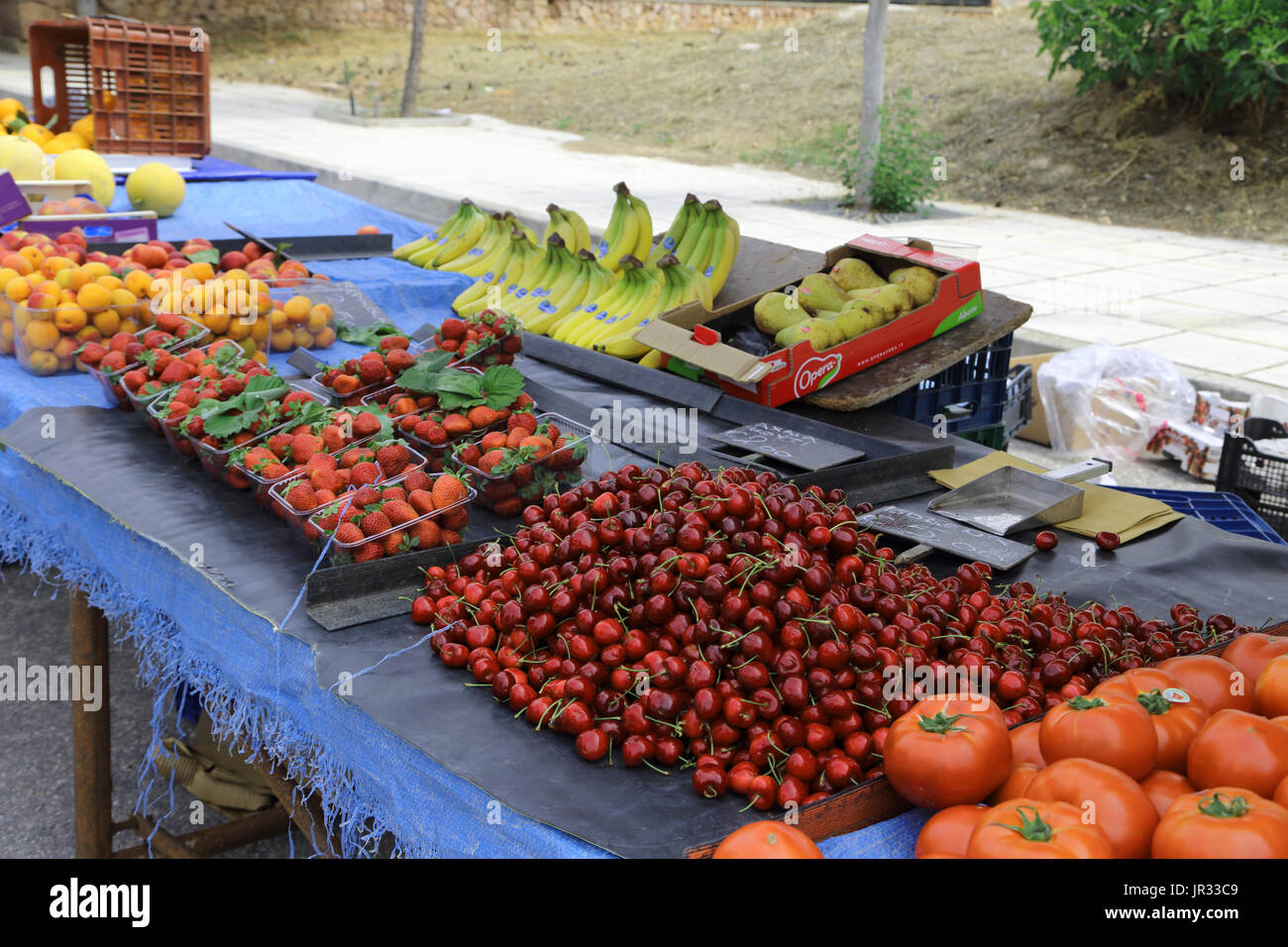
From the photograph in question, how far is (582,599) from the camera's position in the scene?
2.13 meters

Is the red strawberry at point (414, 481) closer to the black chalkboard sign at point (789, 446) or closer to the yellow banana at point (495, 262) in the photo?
the black chalkboard sign at point (789, 446)

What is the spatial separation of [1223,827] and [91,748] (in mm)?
2773

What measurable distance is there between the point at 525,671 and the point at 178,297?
238 cm

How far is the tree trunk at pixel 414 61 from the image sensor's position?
1669 centimetres

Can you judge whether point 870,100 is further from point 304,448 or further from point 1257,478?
point 304,448

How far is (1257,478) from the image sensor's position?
4277 millimetres

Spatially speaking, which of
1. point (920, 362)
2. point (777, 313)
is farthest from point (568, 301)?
Result: point (920, 362)

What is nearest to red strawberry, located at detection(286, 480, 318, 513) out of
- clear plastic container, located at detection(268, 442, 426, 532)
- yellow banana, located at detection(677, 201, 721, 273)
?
clear plastic container, located at detection(268, 442, 426, 532)

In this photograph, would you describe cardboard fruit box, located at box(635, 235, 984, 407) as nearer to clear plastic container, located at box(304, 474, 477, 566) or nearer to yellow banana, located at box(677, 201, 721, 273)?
yellow banana, located at box(677, 201, 721, 273)

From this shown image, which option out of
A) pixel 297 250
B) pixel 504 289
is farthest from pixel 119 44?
pixel 504 289

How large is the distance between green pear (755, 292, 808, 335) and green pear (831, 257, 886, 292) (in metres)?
0.29

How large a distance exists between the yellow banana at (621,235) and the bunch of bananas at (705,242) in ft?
0.54
